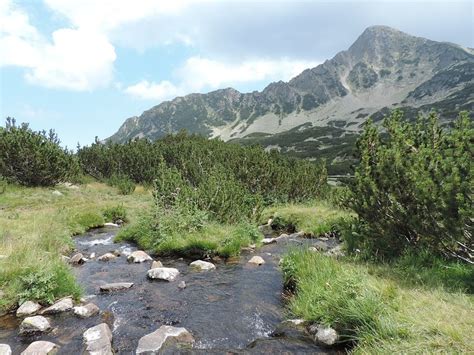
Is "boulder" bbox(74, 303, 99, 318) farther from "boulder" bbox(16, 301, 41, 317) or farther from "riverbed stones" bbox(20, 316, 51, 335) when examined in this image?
"boulder" bbox(16, 301, 41, 317)

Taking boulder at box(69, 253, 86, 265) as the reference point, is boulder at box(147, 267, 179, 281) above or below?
below

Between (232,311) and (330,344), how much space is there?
313cm

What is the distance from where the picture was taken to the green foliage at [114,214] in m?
25.9

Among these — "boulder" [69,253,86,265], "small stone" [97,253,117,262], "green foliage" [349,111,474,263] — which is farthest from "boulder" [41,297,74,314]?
"green foliage" [349,111,474,263]

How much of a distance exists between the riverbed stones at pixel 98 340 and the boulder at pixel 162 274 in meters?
4.13

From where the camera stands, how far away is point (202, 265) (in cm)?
1384

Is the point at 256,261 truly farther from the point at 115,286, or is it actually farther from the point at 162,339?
the point at 162,339

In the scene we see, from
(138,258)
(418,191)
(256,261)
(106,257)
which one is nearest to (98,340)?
(138,258)

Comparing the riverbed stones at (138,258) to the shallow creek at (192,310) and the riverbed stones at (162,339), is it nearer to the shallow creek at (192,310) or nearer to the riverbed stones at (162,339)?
the shallow creek at (192,310)

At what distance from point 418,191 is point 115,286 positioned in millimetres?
9180

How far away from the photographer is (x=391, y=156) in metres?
10.5

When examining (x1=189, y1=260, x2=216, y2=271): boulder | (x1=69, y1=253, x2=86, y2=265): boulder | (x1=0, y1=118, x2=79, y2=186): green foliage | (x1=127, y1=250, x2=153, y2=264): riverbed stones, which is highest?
(x1=0, y1=118, x2=79, y2=186): green foliage

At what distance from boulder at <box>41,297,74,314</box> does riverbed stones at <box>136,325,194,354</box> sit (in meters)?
2.77

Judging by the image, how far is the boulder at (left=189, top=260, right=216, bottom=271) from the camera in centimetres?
1370
